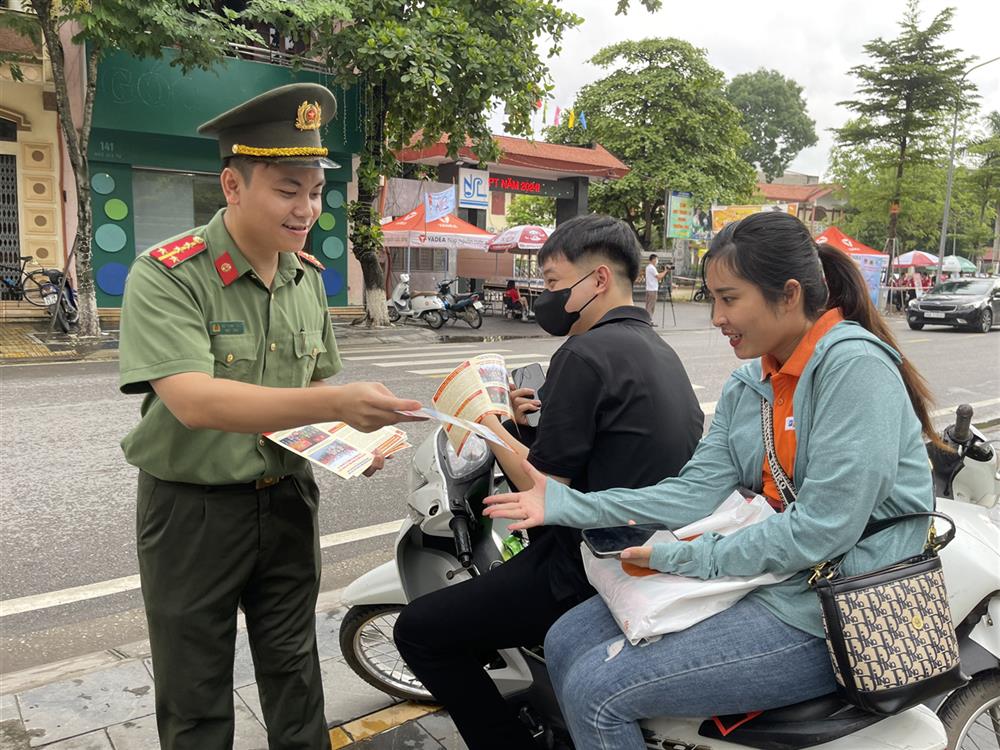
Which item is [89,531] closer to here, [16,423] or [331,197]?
[16,423]

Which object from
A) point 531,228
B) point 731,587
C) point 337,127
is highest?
point 337,127

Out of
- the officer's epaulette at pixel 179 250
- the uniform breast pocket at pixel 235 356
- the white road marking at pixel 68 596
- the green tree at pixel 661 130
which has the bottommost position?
the white road marking at pixel 68 596

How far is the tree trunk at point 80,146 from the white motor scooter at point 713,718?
33.7 ft

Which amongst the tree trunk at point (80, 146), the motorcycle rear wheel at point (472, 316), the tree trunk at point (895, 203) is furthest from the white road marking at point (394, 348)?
the tree trunk at point (895, 203)

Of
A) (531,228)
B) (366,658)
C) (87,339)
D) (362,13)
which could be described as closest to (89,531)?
(366,658)

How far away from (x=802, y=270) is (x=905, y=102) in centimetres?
2708

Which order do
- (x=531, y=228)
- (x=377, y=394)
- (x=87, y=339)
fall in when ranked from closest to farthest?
1. (x=377, y=394)
2. (x=87, y=339)
3. (x=531, y=228)

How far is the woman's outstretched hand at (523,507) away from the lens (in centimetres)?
175

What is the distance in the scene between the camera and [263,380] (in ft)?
6.36

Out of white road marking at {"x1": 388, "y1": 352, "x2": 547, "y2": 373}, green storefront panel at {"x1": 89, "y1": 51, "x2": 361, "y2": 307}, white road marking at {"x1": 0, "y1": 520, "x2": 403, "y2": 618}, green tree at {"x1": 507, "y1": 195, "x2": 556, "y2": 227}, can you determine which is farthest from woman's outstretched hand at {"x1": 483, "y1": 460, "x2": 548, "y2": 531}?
green tree at {"x1": 507, "y1": 195, "x2": 556, "y2": 227}

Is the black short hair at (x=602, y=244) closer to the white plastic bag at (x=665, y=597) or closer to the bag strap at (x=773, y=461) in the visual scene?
the bag strap at (x=773, y=461)

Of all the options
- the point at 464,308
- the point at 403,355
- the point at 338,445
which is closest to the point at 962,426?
the point at 338,445

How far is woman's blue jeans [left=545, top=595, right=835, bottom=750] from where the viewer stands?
5.23 feet

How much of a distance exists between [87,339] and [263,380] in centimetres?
1088
